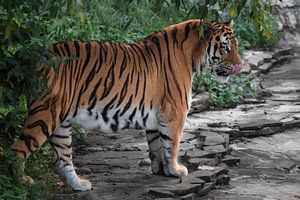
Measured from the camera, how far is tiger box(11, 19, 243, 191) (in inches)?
219

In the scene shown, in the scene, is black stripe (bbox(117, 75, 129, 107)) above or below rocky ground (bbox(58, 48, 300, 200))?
above

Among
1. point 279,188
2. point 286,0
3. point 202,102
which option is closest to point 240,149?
point 279,188

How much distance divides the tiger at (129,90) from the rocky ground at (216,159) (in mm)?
273

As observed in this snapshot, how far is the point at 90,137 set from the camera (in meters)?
8.04

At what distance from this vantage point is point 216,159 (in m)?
7.08

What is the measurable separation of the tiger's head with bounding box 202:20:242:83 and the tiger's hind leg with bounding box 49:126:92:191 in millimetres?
1471

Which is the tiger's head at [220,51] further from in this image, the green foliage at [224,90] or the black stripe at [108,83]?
the green foliage at [224,90]

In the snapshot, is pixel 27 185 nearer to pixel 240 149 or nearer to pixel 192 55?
pixel 192 55

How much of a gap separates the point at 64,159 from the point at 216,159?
5.86ft

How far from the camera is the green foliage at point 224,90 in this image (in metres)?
10.6

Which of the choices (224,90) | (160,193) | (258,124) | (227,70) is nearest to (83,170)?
(160,193)

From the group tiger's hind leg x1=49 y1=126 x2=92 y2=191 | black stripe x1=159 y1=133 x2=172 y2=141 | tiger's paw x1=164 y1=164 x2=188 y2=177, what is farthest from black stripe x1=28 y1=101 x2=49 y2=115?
tiger's paw x1=164 y1=164 x2=188 y2=177

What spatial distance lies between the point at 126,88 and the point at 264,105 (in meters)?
4.87

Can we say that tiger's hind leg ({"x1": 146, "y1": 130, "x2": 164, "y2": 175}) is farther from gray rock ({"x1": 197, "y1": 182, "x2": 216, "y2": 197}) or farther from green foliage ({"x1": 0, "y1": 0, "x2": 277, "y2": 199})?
green foliage ({"x1": 0, "y1": 0, "x2": 277, "y2": 199})
